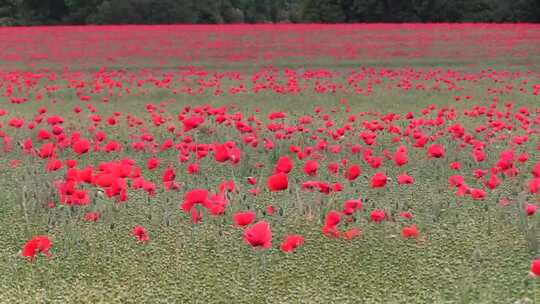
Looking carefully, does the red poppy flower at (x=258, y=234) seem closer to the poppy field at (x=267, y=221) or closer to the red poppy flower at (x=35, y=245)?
the poppy field at (x=267, y=221)

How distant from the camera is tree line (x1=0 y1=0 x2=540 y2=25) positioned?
3781cm

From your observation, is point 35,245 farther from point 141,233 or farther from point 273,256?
point 273,256

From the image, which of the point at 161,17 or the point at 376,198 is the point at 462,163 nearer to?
the point at 376,198

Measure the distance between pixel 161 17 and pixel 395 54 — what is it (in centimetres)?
1799

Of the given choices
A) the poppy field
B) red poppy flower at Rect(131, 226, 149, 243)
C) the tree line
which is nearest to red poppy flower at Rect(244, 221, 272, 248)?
the poppy field

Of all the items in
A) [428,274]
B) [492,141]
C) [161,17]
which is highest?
[428,274]

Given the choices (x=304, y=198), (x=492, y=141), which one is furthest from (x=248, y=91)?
(x=304, y=198)

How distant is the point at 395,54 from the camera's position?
73.7 ft

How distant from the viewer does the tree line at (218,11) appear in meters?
37.8

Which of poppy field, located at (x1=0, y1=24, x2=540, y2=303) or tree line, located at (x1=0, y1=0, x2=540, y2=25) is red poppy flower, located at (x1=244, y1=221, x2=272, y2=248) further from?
tree line, located at (x1=0, y1=0, x2=540, y2=25)

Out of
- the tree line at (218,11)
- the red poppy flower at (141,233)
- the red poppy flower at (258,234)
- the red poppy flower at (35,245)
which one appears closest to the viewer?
the red poppy flower at (258,234)

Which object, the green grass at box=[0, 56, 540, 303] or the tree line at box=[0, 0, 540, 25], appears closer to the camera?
the green grass at box=[0, 56, 540, 303]

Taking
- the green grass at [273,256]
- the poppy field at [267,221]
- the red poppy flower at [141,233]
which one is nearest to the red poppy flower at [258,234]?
the poppy field at [267,221]

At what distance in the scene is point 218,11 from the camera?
42.8m
